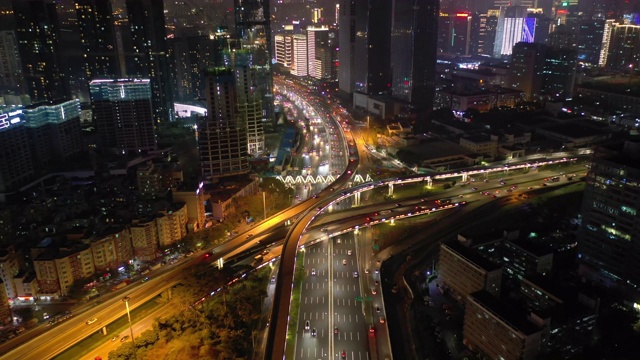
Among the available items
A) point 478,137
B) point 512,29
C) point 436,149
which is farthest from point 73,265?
point 512,29

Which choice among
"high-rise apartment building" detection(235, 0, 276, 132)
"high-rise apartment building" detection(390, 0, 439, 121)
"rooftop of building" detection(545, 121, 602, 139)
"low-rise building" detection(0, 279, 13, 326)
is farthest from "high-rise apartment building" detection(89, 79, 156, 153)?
"rooftop of building" detection(545, 121, 602, 139)

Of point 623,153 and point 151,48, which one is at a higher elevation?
point 151,48

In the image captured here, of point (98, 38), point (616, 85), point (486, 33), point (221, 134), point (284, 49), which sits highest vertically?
point (98, 38)

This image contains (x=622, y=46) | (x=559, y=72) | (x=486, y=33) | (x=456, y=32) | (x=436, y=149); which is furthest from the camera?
(x=456, y=32)

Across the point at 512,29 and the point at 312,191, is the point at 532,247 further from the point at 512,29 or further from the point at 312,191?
the point at 512,29

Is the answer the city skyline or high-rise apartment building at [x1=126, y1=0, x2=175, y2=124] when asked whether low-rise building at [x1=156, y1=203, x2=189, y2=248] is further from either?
high-rise apartment building at [x1=126, y1=0, x2=175, y2=124]

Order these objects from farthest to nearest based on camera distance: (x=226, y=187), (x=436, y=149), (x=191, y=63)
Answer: (x=191, y=63) → (x=436, y=149) → (x=226, y=187)
